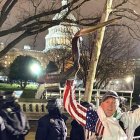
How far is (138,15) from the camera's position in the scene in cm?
1463

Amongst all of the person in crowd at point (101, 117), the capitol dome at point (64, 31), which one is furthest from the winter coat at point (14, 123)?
the capitol dome at point (64, 31)

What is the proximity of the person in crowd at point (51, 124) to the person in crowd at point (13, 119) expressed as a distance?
0.27 m

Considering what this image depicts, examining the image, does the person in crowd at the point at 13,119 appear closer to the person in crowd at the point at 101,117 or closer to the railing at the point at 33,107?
the person in crowd at the point at 101,117

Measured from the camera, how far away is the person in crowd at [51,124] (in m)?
6.99

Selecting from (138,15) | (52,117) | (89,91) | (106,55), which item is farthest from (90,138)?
(106,55)

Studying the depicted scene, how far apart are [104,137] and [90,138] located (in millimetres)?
200

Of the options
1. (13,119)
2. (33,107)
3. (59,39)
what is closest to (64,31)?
(59,39)

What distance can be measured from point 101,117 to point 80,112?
259 millimetres

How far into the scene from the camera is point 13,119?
6.82 metres

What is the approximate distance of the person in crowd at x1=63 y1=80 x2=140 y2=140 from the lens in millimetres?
4871

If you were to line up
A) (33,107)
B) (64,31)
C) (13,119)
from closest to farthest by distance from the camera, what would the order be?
(13,119) → (33,107) → (64,31)

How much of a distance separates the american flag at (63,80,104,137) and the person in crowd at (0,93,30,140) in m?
2.05

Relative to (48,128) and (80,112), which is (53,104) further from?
(80,112)

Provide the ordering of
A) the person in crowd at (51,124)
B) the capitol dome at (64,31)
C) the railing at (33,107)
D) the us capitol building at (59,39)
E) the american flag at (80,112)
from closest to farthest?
the american flag at (80,112), the person in crowd at (51,124), the capitol dome at (64,31), the us capitol building at (59,39), the railing at (33,107)
